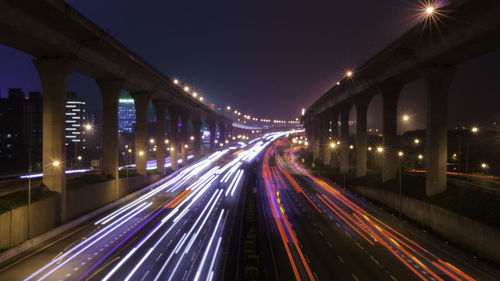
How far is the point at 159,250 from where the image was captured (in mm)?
24000

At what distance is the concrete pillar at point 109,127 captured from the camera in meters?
43.1

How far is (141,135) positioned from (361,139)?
130 feet

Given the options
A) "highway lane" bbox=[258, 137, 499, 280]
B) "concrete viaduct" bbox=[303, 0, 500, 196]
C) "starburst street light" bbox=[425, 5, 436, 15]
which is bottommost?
"highway lane" bbox=[258, 137, 499, 280]

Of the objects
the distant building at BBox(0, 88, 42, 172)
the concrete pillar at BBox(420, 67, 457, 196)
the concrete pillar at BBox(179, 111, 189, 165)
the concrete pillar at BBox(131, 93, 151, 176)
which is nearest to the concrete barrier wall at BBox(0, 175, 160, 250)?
the concrete pillar at BBox(131, 93, 151, 176)

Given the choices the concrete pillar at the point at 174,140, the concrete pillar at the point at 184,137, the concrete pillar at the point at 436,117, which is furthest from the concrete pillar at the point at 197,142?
the concrete pillar at the point at 436,117

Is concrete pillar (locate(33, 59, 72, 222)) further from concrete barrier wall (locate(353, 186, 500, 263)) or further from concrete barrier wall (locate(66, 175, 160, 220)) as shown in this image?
concrete barrier wall (locate(353, 186, 500, 263))

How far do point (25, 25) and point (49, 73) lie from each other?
635cm

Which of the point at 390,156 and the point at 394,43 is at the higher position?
the point at 394,43

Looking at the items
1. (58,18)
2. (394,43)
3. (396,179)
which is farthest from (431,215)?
(58,18)

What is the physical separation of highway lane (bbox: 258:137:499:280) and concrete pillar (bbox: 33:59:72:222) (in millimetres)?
21162

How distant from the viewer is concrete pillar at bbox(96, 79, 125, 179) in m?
43.1

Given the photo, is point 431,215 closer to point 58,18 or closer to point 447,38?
point 447,38

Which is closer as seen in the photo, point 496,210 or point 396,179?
point 496,210

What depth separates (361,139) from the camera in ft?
191
